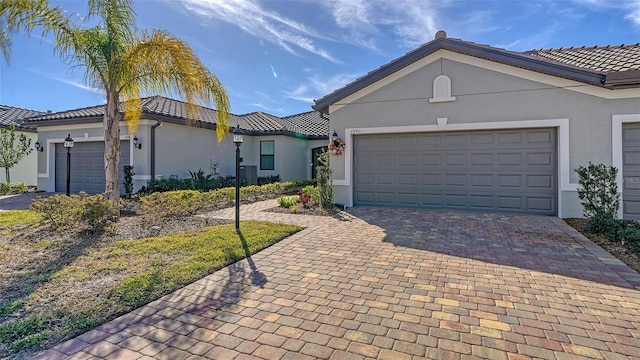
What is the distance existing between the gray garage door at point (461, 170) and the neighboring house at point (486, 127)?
27 mm

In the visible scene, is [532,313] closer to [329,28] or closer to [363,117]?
[363,117]

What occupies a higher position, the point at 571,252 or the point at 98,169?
the point at 98,169

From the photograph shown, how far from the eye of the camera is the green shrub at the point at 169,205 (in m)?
7.88

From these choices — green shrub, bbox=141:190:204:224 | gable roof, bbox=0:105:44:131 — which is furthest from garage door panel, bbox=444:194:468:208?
gable roof, bbox=0:105:44:131

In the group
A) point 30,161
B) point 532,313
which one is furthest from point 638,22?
point 30,161

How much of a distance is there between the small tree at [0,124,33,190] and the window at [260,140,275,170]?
11589 mm

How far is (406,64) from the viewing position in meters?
9.38

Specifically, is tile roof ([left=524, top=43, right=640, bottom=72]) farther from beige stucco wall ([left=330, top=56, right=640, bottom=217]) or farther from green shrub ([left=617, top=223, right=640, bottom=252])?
green shrub ([left=617, top=223, right=640, bottom=252])

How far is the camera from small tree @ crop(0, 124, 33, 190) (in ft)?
49.5

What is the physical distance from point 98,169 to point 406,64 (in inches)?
520

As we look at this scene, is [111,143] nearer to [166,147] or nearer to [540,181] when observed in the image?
[166,147]

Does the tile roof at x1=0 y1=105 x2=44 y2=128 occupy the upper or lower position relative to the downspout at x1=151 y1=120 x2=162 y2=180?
upper

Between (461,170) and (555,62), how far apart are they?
3483 millimetres

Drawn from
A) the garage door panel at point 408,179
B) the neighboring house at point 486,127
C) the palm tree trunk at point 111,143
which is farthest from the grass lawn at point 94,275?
the neighboring house at point 486,127
